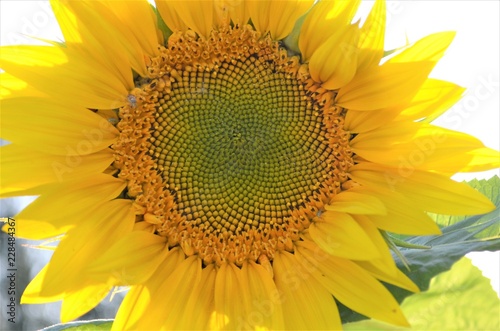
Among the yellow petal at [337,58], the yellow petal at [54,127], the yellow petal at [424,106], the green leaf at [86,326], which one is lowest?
the green leaf at [86,326]

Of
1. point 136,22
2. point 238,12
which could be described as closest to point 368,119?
point 238,12

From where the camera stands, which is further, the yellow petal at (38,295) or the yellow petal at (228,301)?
the yellow petal at (228,301)

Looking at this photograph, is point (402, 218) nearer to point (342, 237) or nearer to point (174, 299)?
point (342, 237)

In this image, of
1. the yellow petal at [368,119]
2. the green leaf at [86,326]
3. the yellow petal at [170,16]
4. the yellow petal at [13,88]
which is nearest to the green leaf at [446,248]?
the yellow petal at [368,119]

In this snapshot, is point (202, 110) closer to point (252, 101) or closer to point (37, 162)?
point (252, 101)

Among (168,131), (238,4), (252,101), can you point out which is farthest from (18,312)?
(238,4)

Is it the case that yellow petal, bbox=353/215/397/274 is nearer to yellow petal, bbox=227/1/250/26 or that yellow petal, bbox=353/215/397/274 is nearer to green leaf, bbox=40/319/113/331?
yellow petal, bbox=227/1/250/26

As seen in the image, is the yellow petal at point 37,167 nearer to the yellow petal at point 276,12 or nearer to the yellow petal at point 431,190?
the yellow petal at point 276,12
